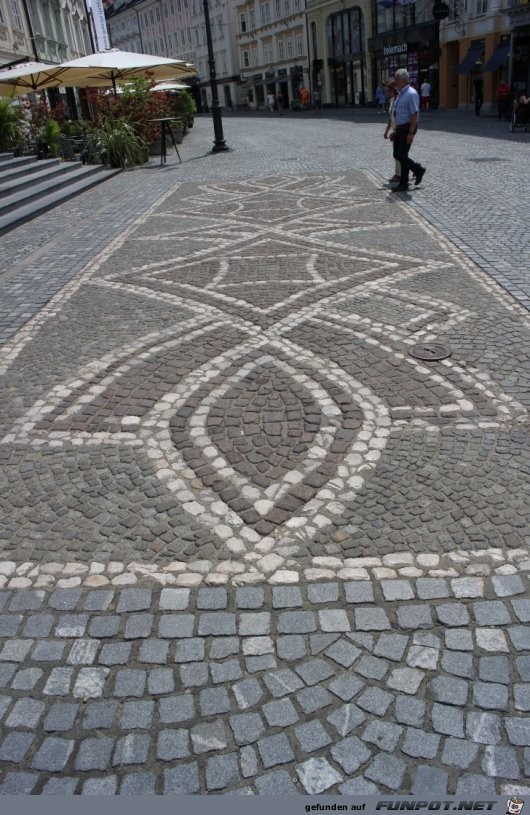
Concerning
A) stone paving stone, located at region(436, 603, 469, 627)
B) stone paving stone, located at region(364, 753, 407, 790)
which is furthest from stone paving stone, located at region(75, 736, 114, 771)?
stone paving stone, located at region(436, 603, 469, 627)

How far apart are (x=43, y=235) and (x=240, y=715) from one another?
10.1 metres

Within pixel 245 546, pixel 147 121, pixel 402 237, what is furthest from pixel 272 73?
pixel 245 546

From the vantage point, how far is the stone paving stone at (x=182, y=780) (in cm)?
213

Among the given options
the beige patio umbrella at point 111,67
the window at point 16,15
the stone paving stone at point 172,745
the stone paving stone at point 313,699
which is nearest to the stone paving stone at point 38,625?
the stone paving stone at point 172,745

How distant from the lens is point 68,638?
2719 mm

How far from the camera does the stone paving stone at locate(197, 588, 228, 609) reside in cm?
284

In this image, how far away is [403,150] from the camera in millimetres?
11461

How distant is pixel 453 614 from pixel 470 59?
36794 millimetres

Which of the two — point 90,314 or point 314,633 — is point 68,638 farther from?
point 90,314

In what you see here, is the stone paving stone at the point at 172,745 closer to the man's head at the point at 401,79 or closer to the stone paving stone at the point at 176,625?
the stone paving stone at the point at 176,625

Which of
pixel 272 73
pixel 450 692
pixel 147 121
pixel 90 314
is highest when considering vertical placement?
pixel 272 73

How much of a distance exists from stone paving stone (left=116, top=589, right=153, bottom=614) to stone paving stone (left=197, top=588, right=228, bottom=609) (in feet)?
0.75

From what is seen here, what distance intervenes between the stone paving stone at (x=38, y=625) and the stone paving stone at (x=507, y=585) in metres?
1.97

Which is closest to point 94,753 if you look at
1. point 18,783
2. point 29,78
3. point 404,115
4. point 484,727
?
point 18,783
